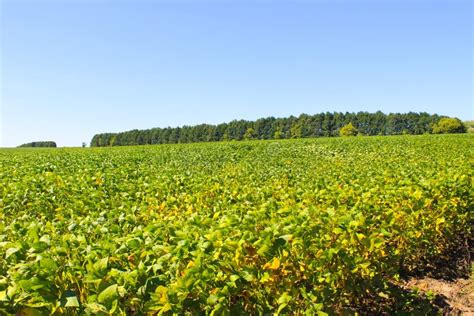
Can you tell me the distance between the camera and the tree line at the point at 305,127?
346ft

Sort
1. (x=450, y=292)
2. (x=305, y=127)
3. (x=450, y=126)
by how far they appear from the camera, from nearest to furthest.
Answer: (x=450, y=292) → (x=450, y=126) → (x=305, y=127)

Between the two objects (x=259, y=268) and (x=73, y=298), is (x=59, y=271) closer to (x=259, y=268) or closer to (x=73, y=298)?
(x=73, y=298)

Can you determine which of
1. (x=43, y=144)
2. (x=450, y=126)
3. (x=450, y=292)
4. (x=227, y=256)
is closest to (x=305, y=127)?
(x=450, y=126)

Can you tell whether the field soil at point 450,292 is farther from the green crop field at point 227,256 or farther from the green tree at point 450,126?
the green tree at point 450,126

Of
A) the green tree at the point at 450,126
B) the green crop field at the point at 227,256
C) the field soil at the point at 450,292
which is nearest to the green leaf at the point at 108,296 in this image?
the green crop field at the point at 227,256

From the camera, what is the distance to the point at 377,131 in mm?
107500

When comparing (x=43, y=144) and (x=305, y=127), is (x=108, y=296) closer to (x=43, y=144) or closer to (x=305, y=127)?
(x=305, y=127)

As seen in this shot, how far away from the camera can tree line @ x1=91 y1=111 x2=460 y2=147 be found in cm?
10544

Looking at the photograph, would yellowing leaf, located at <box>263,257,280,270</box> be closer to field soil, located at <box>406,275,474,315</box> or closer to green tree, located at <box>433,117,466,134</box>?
field soil, located at <box>406,275,474,315</box>

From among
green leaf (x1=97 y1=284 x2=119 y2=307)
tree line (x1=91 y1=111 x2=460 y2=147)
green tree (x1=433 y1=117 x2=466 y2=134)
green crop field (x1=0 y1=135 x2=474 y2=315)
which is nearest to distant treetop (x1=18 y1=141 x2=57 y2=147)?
tree line (x1=91 y1=111 x2=460 y2=147)

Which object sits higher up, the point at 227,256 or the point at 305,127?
the point at 305,127

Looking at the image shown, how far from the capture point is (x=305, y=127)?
106 meters

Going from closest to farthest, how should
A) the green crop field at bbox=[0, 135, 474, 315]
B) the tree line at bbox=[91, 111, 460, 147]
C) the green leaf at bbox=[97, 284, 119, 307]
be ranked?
1. the green leaf at bbox=[97, 284, 119, 307]
2. the green crop field at bbox=[0, 135, 474, 315]
3. the tree line at bbox=[91, 111, 460, 147]

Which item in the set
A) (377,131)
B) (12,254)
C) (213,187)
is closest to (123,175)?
(213,187)
